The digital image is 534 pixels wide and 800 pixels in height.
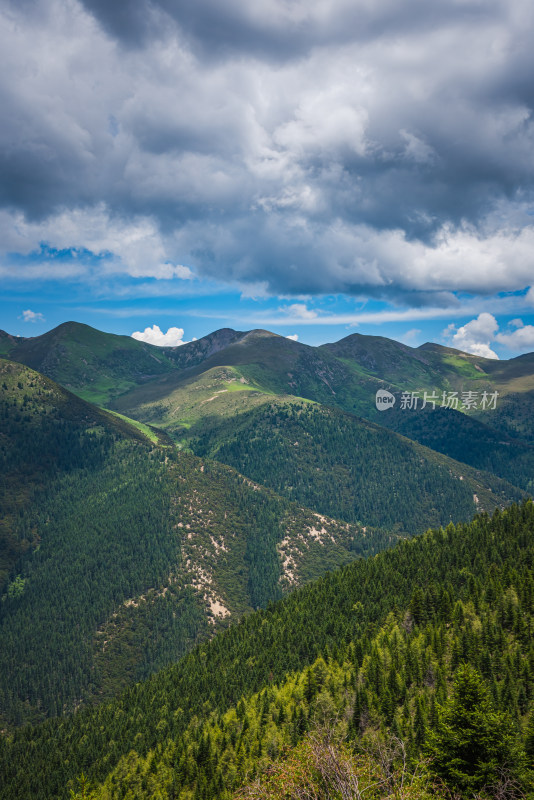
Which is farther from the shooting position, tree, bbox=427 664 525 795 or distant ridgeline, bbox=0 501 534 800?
distant ridgeline, bbox=0 501 534 800

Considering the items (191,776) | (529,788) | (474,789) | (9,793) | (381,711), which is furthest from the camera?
(9,793)

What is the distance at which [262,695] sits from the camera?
16925 centimetres

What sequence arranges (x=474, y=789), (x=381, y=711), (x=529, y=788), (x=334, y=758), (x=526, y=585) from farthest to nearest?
1. (x=526, y=585)
2. (x=381, y=711)
3. (x=529, y=788)
4. (x=474, y=789)
5. (x=334, y=758)

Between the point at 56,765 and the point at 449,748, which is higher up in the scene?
the point at 449,748

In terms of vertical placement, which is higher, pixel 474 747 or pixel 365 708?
pixel 474 747

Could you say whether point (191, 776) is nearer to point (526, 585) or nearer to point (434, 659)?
point (434, 659)

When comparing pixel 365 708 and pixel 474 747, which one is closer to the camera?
pixel 474 747

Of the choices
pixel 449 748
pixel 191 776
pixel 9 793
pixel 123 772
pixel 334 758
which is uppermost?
pixel 334 758

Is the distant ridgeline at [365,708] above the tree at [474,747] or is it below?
below

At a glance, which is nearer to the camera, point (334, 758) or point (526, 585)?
point (334, 758)

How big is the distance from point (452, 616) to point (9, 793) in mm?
172650

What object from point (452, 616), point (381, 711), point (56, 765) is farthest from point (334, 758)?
point (56, 765)

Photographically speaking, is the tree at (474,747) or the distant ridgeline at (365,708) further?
the distant ridgeline at (365,708)

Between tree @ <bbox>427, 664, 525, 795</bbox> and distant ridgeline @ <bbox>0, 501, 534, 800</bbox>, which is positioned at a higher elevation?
tree @ <bbox>427, 664, 525, 795</bbox>
